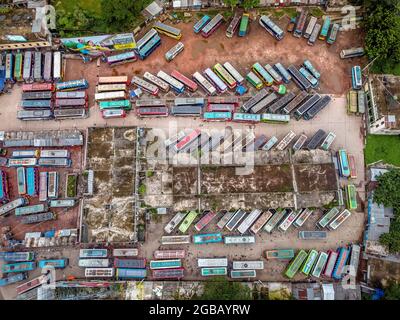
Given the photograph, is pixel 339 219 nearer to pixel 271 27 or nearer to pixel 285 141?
pixel 285 141

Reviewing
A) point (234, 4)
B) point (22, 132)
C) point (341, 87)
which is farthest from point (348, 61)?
point (22, 132)

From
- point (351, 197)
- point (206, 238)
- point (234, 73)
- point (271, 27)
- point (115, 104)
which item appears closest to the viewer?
point (206, 238)

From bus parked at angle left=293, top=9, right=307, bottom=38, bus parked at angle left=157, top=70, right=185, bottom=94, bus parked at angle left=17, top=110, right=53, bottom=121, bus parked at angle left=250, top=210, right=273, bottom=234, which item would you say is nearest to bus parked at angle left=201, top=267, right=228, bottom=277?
bus parked at angle left=250, top=210, right=273, bottom=234

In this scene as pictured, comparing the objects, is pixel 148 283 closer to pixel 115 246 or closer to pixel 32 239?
pixel 115 246

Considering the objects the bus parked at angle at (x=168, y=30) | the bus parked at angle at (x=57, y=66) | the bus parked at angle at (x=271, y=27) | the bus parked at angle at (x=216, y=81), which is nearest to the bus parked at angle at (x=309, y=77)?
the bus parked at angle at (x=271, y=27)

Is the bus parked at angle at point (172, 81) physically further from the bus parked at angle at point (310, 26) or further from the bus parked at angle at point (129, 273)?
the bus parked at angle at point (129, 273)

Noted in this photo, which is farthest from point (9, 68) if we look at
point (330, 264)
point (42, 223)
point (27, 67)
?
point (330, 264)

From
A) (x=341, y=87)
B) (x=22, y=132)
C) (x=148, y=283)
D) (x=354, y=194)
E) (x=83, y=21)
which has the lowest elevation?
(x=148, y=283)
